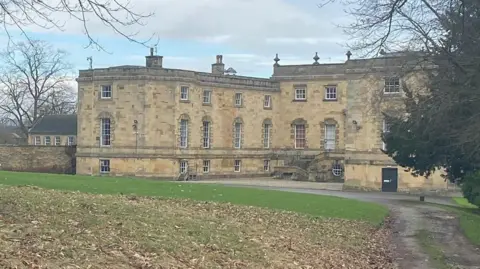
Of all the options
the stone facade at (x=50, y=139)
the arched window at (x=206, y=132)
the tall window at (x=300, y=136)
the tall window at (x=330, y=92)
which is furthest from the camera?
the stone facade at (x=50, y=139)

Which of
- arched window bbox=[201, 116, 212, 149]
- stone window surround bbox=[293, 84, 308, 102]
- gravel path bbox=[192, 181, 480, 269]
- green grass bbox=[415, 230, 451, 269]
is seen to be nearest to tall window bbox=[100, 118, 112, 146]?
arched window bbox=[201, 116, 212, 149]

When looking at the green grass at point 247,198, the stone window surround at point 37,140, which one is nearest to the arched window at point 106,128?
the stone window surround at point 37,140

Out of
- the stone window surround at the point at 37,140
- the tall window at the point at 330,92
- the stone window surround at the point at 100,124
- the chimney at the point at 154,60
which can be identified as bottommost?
the stone window surround at the point at 37,140

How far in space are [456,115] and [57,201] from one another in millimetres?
12615

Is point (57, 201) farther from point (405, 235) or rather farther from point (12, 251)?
point (405, 235)

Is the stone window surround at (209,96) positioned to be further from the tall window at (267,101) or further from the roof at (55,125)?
the roof at (55,125)

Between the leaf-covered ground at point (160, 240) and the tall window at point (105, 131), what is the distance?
123ft

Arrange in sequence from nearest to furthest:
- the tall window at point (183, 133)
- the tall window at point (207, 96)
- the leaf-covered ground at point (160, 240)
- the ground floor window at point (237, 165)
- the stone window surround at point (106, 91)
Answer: the leaf-covered ground at point (160, 240) < the stone window surround at point (106, 91) < the tall window at point (183, 133) < the tall window at point (207, 96) < the ground floor window at point (237, 165)

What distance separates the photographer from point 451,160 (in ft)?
104

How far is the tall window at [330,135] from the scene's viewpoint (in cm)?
6372

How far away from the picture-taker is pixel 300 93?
65312mm

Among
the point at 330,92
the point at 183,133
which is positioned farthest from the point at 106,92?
the point at 330,92

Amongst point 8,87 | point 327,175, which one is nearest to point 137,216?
point 327,175

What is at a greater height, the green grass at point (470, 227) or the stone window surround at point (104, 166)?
the stone window surround at point (104, 166)
